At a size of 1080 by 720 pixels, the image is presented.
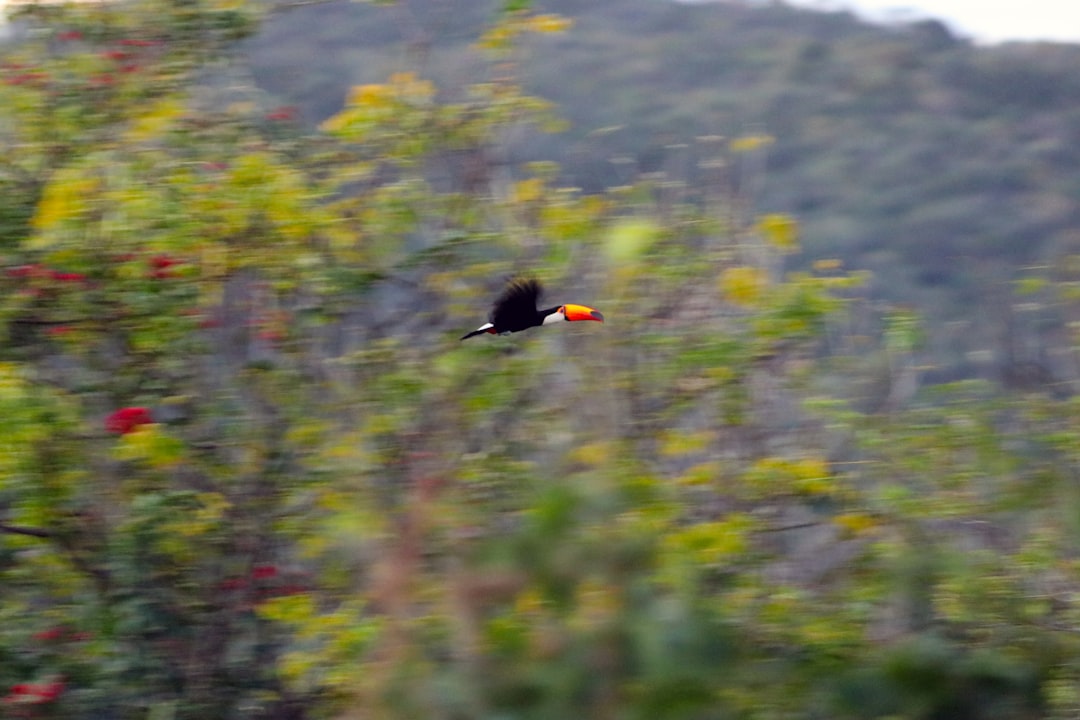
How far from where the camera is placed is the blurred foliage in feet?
13.1

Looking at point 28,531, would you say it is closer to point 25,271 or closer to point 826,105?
point 25,271

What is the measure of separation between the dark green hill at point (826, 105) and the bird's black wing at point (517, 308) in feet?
6.25

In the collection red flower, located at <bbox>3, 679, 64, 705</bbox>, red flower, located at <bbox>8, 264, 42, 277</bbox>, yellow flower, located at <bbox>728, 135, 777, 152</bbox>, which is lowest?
red flower, located at <bbox>3, 679, 64, 705</bbox>

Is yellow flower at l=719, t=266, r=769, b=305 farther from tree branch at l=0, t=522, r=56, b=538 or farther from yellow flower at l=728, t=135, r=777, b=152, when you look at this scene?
tree branch at l=0, t=522, r=56, b=538

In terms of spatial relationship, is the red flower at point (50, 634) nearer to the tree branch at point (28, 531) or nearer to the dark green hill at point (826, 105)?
the tree branch at point (28, 531)

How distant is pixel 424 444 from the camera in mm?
4277

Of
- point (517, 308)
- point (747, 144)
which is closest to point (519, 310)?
point (517, 308)

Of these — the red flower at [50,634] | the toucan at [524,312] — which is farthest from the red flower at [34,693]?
the toucan at [524,312]

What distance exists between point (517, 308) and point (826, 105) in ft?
38.5

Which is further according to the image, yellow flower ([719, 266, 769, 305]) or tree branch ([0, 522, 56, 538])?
yellow flower ([719, 266, 769, 305])

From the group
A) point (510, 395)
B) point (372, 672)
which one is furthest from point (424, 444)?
point (372, 672)

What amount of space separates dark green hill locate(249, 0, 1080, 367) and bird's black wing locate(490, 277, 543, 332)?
1906 mm

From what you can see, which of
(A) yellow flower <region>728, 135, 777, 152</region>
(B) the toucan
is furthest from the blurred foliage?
(B) the toucan

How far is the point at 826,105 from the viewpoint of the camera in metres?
14.4
